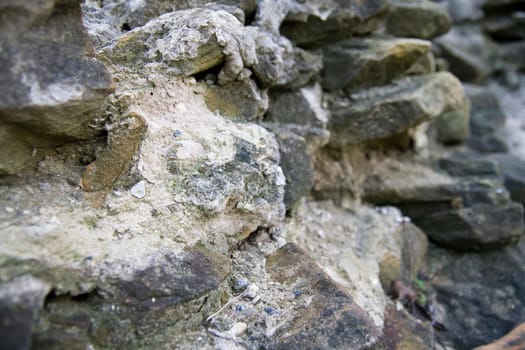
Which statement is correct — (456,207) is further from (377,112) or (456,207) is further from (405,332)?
(405,332)

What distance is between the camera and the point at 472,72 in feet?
13.3

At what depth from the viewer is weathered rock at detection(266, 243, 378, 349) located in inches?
52.6

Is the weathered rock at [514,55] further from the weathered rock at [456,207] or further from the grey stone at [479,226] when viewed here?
the grey stone at [479,226]

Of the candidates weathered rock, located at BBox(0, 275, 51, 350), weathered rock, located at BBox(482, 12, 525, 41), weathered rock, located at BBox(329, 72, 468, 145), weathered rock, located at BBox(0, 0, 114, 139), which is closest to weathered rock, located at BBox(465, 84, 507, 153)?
weathered rock, located at BBox(482, 12, 525, 41)

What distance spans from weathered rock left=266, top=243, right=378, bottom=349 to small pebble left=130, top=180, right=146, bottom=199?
555mm

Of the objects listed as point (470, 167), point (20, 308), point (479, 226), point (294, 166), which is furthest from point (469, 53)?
point (20, 308)

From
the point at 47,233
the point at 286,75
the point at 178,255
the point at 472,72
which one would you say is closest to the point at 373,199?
the point at 286,75

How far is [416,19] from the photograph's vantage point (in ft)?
9.21

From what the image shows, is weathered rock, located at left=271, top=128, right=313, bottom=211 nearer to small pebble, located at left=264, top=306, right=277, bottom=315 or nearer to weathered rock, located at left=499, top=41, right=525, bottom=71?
small pebble, located at left=264, top=306, right=277, bottom=315

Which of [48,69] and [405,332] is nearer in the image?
[48,69]

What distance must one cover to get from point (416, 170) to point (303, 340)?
65.6 inches

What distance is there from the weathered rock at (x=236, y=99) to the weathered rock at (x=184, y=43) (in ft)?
0.35

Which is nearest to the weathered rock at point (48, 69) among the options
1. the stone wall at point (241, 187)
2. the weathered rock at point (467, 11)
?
the stone wall at point (241, 187)

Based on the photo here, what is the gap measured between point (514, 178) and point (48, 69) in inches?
108
